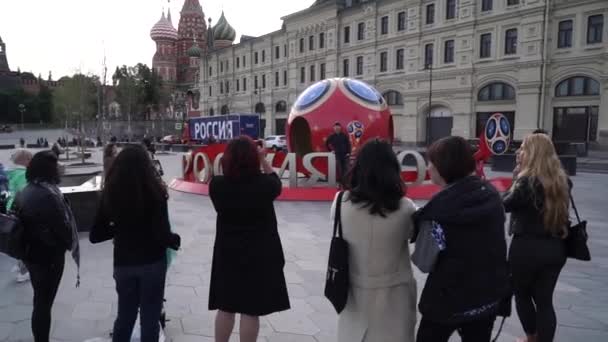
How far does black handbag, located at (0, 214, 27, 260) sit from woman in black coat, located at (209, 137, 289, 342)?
1.54 m

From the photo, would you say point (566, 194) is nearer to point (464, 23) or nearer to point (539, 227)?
point (539, 227)

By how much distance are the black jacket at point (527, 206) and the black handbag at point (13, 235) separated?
3.64 meters

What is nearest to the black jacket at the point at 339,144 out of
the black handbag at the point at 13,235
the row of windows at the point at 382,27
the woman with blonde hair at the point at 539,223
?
the woman with blonde hair at the point at 539,223

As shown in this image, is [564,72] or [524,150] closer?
[524,150]

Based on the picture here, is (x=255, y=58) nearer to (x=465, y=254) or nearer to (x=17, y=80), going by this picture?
(x=17, y=80)

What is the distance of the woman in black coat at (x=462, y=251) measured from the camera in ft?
7.72

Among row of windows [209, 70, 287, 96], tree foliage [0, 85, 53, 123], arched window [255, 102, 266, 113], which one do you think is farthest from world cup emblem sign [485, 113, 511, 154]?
tree foliage [0, 85, 53, 123]

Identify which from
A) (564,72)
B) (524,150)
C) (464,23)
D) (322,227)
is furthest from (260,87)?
(524,150)

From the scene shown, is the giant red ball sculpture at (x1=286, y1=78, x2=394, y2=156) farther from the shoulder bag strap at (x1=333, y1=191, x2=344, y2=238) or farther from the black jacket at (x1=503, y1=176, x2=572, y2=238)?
the shoulder bag strap at (x1=333, y1=191, x2=344, y2=238)

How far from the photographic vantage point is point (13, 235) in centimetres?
344

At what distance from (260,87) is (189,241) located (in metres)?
48.0

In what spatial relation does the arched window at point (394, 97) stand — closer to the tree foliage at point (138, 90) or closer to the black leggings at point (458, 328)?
the black leggings at point (458, 328)

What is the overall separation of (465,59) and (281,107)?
→ 2332cm

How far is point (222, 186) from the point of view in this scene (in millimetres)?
3115
